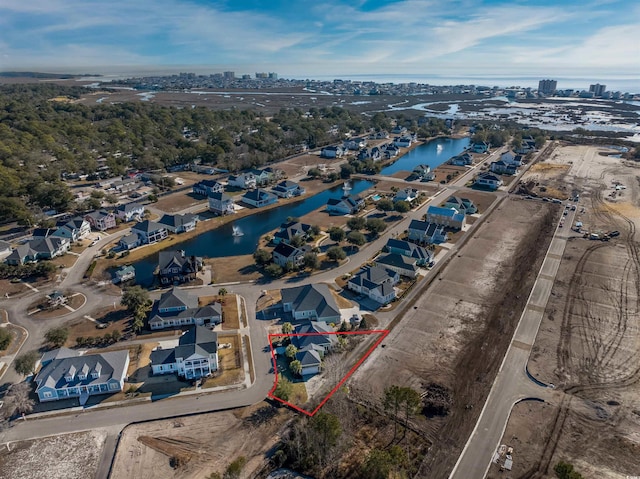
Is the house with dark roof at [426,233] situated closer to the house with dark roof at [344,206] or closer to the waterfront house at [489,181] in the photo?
the house with dark roof at [344,206]

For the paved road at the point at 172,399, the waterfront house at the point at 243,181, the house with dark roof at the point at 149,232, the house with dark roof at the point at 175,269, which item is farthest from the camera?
the waterfront house at the point at 243,181

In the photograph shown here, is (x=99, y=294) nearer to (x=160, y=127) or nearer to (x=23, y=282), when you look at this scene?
(x=23, y=282)

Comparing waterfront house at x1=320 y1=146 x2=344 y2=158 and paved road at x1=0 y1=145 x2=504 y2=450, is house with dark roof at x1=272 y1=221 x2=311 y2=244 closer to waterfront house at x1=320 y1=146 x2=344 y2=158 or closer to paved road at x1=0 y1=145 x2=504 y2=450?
paved road at x1=0 y1=145 x2=504 y2=450

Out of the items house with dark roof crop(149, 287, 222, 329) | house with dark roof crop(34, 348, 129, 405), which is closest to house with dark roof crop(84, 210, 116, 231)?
house with dark roof crop(149, 287, 222, 329)

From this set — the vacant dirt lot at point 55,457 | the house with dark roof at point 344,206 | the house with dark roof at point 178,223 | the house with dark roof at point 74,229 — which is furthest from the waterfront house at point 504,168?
the vacant dirt lot at point 55,457

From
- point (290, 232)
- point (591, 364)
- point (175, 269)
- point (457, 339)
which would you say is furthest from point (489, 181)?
point (175, 269)

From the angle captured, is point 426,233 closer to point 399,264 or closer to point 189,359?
point 399,264
